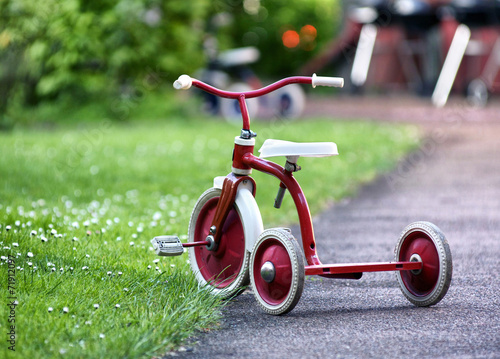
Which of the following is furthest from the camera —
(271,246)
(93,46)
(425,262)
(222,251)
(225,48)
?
(225,48)

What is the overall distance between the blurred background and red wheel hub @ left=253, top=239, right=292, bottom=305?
15.9ft

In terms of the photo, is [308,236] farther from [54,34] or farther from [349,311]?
[54,34]

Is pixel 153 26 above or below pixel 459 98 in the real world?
above

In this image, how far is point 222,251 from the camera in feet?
13.7

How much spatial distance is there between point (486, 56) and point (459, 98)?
166 centimetres

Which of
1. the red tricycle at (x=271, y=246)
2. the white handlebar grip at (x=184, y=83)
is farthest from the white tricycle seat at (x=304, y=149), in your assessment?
the white handlebar grip at (x=184, y=83)

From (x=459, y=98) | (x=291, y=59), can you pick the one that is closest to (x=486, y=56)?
(x=459, y=98)

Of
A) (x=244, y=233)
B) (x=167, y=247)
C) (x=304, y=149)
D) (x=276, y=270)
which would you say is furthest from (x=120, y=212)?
(x=304, y=149)

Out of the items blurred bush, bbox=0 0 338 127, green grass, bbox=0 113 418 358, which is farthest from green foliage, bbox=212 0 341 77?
green grass, bbox=0 113 418 358

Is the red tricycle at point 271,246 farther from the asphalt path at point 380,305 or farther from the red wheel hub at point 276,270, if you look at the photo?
the asphalt path at point 380,305

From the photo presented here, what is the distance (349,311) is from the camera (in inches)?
152

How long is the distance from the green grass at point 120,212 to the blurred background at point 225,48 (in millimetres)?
1056

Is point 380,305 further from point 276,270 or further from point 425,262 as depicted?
point 276,270

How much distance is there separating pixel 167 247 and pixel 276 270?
0.64m
